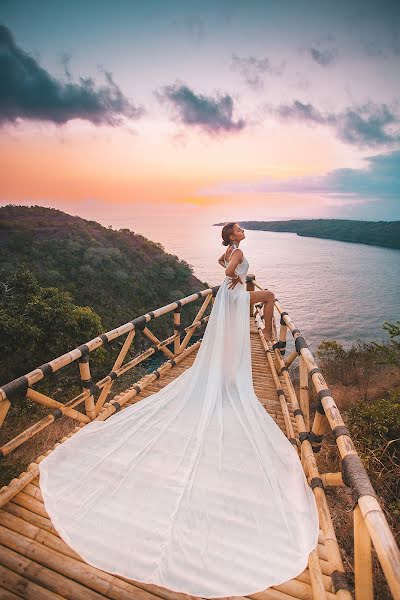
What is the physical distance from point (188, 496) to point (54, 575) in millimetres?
900

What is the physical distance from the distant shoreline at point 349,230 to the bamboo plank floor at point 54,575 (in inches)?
3515

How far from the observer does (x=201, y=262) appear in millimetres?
56594

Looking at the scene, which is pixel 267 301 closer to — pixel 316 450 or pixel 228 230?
pixel 228 230

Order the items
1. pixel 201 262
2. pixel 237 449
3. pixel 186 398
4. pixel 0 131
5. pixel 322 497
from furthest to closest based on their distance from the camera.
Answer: pixel 201 262 < pixel 0 131 < pixel 186 398 < pixel 237 449 < pixel 322 497

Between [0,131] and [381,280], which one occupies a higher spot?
[0,131]

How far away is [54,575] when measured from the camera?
1657mm

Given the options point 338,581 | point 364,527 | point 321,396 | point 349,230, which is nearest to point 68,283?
point 321,396

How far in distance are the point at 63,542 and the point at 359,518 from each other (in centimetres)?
184

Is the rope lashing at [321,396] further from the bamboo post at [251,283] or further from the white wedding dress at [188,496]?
the bamboo post at [251,283]

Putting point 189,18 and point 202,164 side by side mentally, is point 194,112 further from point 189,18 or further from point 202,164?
point 189,18

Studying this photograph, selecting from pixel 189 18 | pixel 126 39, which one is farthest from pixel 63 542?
pixel 189 18

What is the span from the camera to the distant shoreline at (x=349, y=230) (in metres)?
85.3

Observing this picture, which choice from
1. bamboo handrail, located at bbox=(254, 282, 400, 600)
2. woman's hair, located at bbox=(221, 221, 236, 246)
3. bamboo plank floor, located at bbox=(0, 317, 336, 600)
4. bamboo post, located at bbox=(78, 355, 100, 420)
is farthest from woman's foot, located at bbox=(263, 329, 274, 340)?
bamboo plank floor, located at bbox=(0, 317, 336, 600)

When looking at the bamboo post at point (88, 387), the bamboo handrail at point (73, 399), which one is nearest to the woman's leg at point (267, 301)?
the bamboo handrail at point (73, 399)
